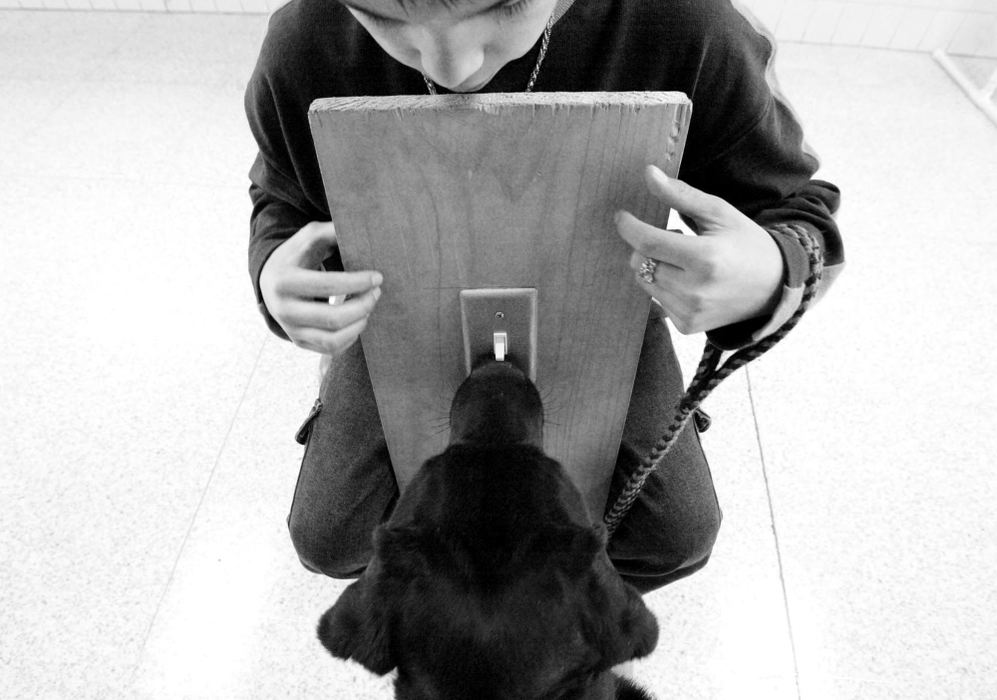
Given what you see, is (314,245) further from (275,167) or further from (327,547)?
(327,547)

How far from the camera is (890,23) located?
2262 mm

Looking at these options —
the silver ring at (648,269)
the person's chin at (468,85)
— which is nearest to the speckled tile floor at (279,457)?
the silver ring at (648,269)

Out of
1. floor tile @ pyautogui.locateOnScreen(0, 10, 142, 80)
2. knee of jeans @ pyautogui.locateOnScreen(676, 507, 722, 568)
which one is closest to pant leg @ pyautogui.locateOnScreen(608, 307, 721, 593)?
knee of jeans @ pyautogui.locateOnScreen(676, 507, 722, 568)

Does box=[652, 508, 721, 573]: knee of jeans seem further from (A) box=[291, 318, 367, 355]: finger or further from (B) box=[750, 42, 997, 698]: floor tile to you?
(A) box=[291, 318, 367, 355]: finger

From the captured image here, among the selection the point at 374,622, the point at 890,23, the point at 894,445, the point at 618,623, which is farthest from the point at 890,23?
the point at 374,622

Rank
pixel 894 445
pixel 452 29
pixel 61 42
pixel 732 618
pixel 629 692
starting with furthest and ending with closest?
pixel 61 42 < pixel 894 445 < pixel 732 618 < pixel 629 692 < pixel 452 29

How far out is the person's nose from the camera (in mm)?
341

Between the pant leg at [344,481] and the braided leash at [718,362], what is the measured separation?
1.01ft

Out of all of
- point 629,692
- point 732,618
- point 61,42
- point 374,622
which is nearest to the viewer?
point 374,622

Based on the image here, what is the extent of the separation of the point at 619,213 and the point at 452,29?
0.19 metres

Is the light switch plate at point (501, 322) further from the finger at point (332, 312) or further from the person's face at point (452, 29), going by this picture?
the person's face at point (452, 29)

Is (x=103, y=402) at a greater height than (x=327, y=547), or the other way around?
(x=327, y=547)

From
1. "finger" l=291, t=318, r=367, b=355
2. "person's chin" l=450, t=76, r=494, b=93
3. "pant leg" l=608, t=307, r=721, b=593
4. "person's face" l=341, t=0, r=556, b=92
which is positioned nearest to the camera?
"person's face" l=341, t=0, r=556, b=92

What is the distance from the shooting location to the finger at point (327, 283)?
489 millimetres
